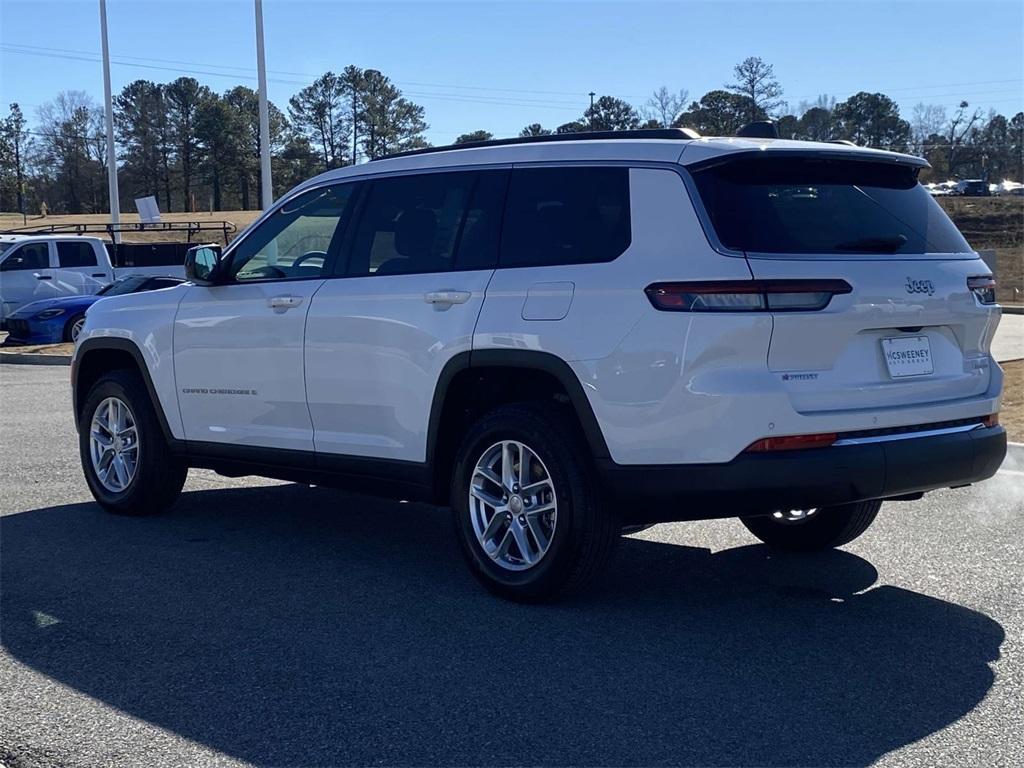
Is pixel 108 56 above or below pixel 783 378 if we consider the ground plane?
above

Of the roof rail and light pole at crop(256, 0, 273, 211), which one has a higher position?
light pole at crop(256, 0, 273, 211)

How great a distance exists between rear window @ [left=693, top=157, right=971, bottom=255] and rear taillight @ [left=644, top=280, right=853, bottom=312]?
0.58 ft

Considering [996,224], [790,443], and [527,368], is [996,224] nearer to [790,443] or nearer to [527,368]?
[527,368]

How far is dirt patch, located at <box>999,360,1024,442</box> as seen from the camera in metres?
10.1

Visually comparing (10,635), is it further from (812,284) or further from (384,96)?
(384,96)

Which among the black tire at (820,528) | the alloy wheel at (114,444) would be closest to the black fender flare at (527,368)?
the black tire at (820,528)

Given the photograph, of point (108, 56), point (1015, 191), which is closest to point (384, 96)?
point (1015, 191)

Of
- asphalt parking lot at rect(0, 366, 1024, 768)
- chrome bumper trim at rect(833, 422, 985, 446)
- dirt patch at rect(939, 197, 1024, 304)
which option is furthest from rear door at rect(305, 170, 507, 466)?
dirt patch at rect(939, 197, 1024, 304)

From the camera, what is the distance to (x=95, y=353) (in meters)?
7.89

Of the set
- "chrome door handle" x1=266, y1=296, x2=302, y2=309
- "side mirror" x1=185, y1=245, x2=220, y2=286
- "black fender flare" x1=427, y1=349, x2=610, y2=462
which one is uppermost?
"side mirror" x1=185, y1=245, x2=220, y2=286

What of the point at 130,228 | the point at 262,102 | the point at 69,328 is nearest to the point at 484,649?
the point at 69,328

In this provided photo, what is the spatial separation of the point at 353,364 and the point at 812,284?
236 cm

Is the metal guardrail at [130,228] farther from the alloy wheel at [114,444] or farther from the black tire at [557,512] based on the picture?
the black tire at [557,512]

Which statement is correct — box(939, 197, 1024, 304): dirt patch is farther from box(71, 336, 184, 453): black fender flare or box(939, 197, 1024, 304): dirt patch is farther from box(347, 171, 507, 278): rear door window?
box(347, 171, 507, 278): rear door window
